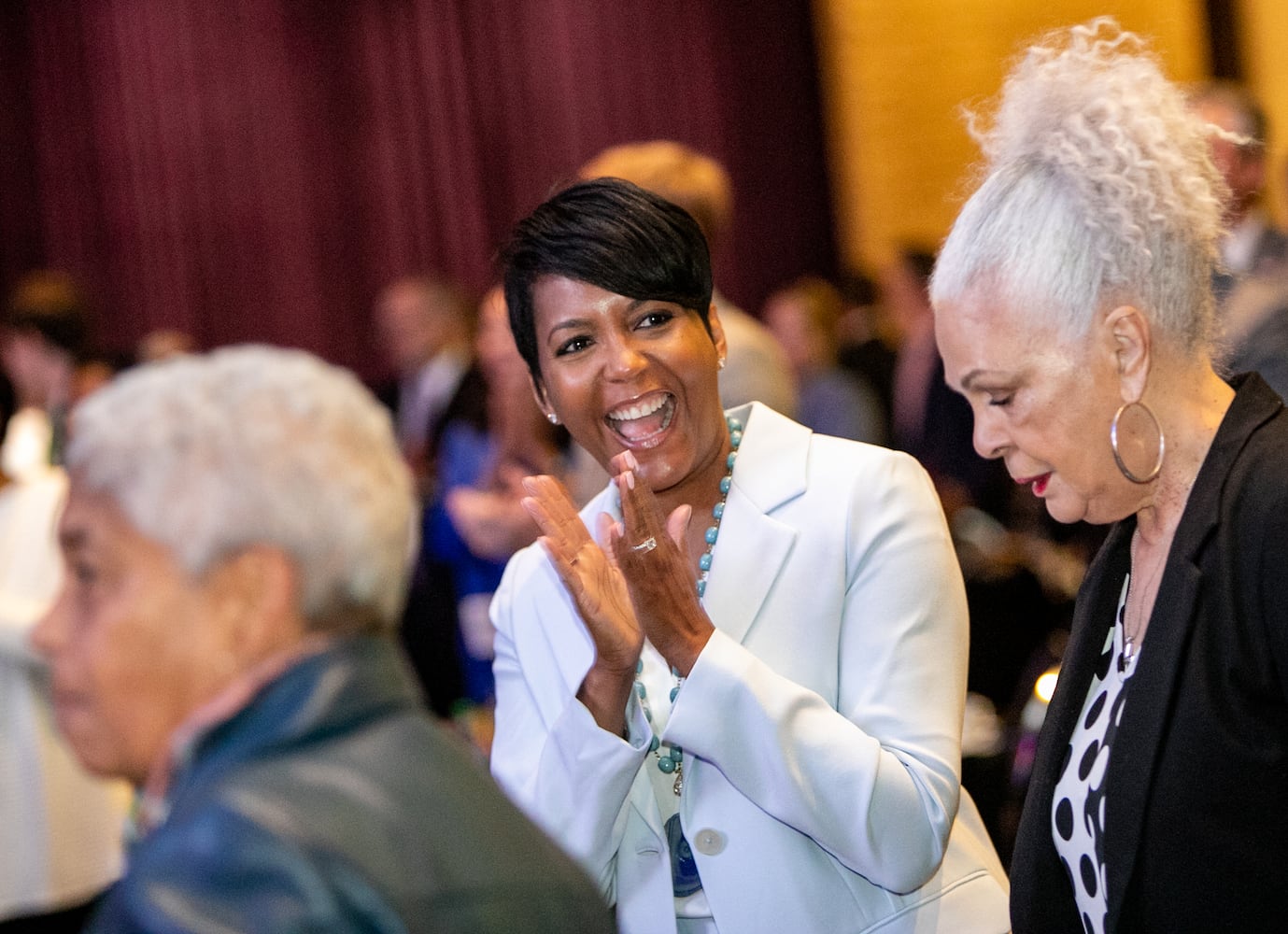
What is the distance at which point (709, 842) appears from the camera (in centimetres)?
190

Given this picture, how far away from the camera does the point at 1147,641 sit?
1656 millimetres

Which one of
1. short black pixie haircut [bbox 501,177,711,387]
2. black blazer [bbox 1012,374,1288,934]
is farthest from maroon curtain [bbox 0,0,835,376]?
black blazer [bbox 1012,374,1288,934]

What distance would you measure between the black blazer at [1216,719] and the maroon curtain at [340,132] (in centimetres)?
777

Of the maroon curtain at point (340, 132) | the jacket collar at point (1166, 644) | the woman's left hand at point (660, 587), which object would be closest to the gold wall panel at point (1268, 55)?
the maroon curtain at point (340, 132)

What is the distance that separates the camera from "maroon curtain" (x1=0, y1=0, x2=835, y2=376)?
30.6 ft

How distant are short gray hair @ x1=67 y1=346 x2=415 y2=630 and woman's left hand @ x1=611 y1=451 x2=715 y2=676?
0.55 metres

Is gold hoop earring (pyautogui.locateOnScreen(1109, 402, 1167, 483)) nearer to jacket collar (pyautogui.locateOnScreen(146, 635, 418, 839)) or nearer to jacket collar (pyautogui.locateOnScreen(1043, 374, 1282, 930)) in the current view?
jacket collar (pyautogui.locateOnScreen(1043, 374, 1282, 930))

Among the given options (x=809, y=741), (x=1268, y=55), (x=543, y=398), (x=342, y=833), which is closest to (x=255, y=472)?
(x=342, y=833)

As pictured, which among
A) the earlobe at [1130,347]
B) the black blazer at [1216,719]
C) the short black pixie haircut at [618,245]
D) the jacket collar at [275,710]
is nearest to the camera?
the jacket collar at [275,710]

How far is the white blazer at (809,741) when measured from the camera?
1.82 metres

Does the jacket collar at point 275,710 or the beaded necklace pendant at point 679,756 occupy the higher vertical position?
the jacket collar at point 275,710

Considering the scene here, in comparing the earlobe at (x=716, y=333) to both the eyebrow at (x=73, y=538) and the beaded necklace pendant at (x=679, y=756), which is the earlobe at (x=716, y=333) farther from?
the eyebrow at (x=73, y=538)

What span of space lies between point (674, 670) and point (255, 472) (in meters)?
0.88

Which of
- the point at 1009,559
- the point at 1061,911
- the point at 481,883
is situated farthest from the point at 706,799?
the point at 1009,559
